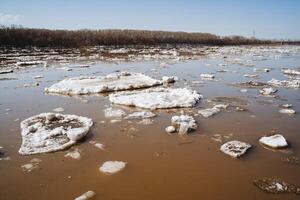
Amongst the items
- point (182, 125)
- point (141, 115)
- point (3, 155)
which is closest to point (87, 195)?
point (3, 155)

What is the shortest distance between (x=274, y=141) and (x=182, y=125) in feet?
4.22

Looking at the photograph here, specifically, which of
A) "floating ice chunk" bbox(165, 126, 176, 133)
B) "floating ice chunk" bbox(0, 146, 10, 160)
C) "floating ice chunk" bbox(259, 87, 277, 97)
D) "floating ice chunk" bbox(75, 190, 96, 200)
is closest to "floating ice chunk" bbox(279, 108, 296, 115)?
"floating ice chunk" bbox(259, 87, 277, 97)

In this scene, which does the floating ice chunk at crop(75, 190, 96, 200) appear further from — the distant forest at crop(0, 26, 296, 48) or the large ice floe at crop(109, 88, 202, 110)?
the distant forest at crop(0, 26, 296, 48)

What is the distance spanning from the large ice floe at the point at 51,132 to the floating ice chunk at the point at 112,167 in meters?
0.76

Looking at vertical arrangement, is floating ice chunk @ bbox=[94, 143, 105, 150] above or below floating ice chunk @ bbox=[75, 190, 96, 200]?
above

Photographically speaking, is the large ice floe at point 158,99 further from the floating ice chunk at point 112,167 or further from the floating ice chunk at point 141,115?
the floating ice chunk at point 112,167

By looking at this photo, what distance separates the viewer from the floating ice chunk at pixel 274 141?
3.67 meters

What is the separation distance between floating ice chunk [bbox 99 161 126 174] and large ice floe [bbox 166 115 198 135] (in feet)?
3.84

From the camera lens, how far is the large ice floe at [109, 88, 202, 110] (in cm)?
560

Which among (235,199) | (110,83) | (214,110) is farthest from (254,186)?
(110,83)

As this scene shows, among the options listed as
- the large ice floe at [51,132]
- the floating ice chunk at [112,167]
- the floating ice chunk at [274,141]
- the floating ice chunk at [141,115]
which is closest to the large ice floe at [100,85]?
the large ice floe at [51,132]

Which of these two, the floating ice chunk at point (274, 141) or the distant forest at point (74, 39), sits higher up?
the distant forest at point (74, 39)

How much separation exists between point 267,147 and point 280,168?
0.58 m

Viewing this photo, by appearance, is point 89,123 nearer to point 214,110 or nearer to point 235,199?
point 214,110
